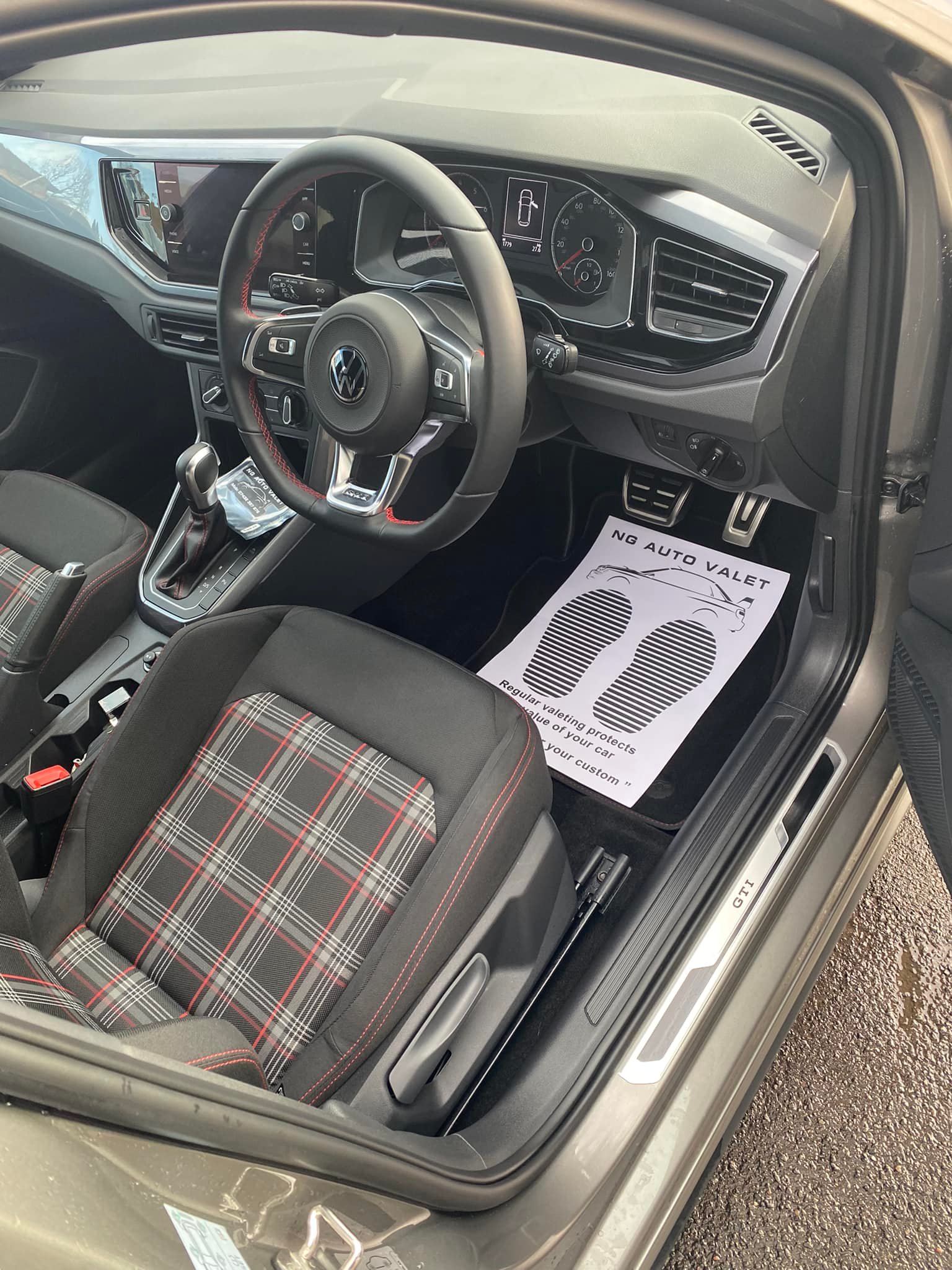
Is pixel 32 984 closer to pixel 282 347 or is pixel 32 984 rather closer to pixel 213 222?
pixel 282 347

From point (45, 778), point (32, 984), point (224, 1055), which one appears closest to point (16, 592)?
point (45, 778)

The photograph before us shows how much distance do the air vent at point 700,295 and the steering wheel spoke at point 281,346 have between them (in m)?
0.45

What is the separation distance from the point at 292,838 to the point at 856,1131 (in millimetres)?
890

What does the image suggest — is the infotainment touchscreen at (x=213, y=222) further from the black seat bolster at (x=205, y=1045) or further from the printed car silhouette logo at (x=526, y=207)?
the black seat bolster at (x=205, y=1045)

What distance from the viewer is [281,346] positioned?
3.99 feet

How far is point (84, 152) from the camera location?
1.71m

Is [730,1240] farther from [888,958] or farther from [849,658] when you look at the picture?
[849,658]

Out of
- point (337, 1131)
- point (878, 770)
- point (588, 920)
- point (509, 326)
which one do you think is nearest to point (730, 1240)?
point (588, 920)

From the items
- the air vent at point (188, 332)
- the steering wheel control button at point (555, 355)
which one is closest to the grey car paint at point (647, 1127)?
the steering wheel control button at point (555, 355)

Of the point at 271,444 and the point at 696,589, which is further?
the point at 696,589

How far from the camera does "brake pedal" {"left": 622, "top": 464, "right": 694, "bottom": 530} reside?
170cm

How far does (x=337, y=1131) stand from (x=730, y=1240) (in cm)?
77

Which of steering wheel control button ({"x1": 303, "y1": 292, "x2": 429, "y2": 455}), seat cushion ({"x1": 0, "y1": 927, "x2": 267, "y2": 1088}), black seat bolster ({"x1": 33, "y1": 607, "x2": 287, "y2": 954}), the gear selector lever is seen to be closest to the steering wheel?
steering wheel control button ({"x1": 303, "y1": 292, "x2": 429, "y2": 455})

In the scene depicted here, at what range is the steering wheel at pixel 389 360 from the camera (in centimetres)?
Result: 99
